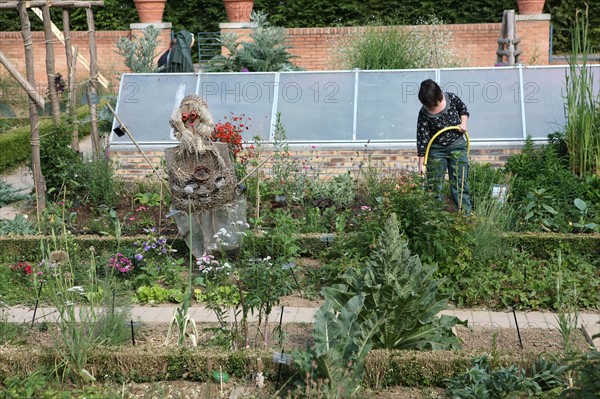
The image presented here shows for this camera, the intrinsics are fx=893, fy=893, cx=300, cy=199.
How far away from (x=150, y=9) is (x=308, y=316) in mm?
14882

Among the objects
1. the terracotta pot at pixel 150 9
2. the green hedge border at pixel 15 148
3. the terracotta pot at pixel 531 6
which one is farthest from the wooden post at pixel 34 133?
the terracotta pot at pixel 531 6

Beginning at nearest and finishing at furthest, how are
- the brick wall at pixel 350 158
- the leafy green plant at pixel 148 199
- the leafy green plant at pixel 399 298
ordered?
1. the leafy green plant at pixel 399 298
2. the leafy green plant at pixel 148 199
3. the brick wall at pixel 350 158

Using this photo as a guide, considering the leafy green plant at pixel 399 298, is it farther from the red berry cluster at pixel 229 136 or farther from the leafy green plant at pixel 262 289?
the red berry cluster at pixel 229 136

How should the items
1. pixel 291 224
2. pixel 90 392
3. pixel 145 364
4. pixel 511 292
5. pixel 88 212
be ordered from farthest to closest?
pixel 88 212, pixel 291 224, pixel 511 292, pixel 145 364, pixel 90 392

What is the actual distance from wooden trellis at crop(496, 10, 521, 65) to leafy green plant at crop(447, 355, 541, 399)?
459 inches

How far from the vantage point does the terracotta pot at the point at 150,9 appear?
20.2 metres

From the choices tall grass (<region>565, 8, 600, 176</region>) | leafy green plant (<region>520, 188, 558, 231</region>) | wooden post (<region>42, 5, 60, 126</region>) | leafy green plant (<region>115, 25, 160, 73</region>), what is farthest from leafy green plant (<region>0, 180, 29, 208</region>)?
tall grass (<region>565, 8, 600, 176</region>)

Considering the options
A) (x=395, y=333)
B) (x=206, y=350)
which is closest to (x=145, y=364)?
(x=206, y=350)

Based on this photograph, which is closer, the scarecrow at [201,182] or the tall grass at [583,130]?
the scarecrow at [201,182]

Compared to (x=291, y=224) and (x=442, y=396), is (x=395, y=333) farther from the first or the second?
(x=291, y=224)

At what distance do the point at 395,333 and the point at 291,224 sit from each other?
2861mm

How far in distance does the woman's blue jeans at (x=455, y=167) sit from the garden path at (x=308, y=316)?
63.4 inches

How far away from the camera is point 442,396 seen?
17.3 feet

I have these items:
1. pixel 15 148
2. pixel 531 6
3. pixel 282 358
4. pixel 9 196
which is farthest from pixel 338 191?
pixel 531 6
